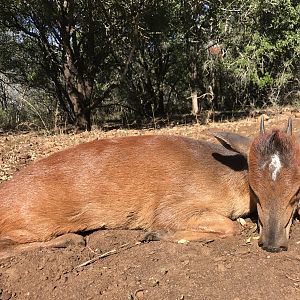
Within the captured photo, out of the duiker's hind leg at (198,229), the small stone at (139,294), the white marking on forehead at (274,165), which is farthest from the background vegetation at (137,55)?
the small stone at (139,294)

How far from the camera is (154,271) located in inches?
146

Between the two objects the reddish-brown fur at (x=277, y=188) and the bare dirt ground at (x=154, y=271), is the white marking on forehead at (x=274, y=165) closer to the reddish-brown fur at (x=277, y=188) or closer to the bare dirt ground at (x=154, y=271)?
the reddish-brown fur at (x=277, y=188)

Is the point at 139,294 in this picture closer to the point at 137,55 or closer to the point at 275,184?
the point at 275,184

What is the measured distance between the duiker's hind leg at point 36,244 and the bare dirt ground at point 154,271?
71mm

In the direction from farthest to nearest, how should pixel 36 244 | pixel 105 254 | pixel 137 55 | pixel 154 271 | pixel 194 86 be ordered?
pixel 194 86
pixel 137 55
pixel 36 244
pixel 105 254
pixel 154 271

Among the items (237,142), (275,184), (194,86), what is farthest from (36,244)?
(194,86)

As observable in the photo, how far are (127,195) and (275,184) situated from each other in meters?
1.49

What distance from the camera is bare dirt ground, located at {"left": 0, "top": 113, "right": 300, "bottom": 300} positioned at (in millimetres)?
3379

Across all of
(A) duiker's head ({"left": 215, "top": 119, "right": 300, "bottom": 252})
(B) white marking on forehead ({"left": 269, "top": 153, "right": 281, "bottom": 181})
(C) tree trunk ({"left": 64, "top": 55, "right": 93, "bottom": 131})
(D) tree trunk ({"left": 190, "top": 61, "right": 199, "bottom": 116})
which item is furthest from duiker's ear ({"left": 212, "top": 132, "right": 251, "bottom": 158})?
(D) tree trunk ({"left": 190, "top": 61, "right": 199, "bottom": 116})

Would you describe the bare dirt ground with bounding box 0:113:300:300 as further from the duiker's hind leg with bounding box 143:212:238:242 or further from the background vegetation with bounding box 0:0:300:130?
the background vegetation with bounding box 0:0:300:130

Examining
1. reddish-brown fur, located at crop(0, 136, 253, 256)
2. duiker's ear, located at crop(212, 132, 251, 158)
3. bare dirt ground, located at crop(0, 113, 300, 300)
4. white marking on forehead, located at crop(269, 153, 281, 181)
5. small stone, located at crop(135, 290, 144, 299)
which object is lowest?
small stone, located at crop(135, 290, 144, 299)

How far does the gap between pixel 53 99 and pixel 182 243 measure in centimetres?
1418

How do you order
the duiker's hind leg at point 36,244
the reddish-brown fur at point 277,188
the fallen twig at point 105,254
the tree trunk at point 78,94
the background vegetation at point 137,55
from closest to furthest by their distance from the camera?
the reddish-brown fur at point 277,188, the fallen twig at point 105,254, the duiker's hind leg at point 36,244, the background vegetation at point 137,55, the tree trunk at point 78,94

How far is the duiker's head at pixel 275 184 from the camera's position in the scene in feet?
12.5
